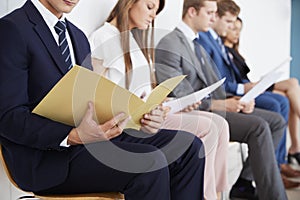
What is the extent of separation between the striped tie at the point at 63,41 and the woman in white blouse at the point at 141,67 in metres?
0.44

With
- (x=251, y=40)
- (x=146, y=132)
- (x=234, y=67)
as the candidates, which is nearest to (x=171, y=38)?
(x=234, y=67)

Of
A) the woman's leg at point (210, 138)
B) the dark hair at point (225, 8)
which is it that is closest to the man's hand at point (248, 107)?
the woman's leg at point (210, 138)

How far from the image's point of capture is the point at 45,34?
151cm

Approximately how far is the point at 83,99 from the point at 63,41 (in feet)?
0.98

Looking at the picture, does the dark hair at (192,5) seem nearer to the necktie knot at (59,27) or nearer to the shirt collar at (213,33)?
the shirt collar at (213,33)

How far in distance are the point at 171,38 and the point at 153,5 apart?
306 mm

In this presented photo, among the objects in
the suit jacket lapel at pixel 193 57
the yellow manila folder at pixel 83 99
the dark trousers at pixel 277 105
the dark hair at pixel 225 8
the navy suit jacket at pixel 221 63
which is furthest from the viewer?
the dark hair at pixel 225 8

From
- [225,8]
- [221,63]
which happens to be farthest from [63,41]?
[225,8]

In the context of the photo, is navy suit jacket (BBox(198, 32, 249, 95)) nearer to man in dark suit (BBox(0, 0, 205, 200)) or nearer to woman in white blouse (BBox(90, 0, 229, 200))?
woman in white blouse (BBox(90, 0, 229, 200))

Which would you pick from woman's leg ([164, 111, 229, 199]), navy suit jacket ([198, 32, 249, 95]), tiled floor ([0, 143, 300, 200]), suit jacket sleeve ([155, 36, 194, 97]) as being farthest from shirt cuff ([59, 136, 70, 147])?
navy suit jacket ([198, 32, 249, 95])

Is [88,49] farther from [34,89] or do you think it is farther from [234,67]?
[234,67]

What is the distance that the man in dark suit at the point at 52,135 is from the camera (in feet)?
4.58

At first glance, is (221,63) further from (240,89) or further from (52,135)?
(52,135)

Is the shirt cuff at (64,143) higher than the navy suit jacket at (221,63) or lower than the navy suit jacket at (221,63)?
higher
